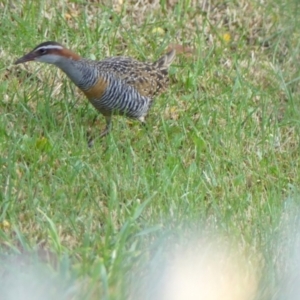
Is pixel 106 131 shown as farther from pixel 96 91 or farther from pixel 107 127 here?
pixel 96 91

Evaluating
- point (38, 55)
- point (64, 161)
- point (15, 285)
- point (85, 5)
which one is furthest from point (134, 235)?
point (85, 5)

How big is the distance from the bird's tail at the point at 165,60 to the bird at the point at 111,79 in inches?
0.7

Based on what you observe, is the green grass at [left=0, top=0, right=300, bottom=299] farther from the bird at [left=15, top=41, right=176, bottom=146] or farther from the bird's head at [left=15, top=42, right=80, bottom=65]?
the bird's head at [left=15, top=42, right=80, bottom=65]

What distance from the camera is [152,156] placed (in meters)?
6.24

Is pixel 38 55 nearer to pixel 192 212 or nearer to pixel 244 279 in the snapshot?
pixel 192 212

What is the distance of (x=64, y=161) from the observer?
5.83 meters

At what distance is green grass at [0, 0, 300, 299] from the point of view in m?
4.46

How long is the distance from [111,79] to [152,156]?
2.32 feet

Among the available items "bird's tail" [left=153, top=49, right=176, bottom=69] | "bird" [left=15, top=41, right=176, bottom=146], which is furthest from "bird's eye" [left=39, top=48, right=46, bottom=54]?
"bird's tail" [left=153, top=49, right=176, bottom=69]

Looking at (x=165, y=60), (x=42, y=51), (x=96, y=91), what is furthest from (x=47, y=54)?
(x=165, y=60)

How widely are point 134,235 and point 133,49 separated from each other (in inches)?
123

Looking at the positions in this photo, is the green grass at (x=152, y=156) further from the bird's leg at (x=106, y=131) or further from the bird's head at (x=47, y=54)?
the bird's head at (x=47, y=54)

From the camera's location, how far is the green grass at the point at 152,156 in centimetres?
446

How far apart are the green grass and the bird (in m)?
0.17
